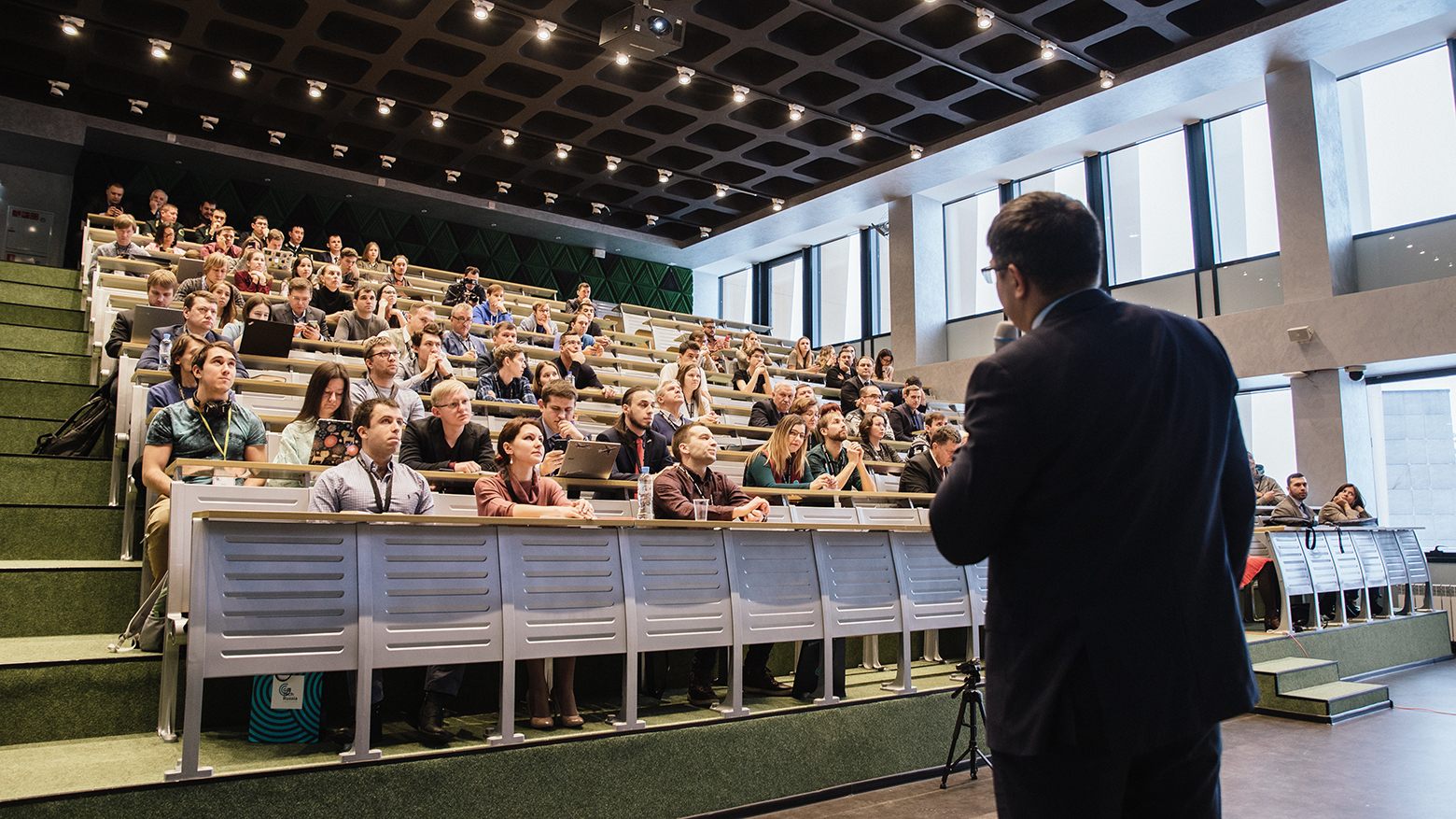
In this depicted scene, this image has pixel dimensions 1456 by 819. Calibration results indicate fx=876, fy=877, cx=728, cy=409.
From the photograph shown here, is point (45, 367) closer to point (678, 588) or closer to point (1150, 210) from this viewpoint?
point (678, 588)

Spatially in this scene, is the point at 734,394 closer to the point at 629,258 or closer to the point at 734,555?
the point at 734,555

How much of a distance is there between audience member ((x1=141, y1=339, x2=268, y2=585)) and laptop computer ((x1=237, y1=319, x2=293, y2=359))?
1082 millimetres

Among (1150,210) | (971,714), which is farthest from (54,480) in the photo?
(1150,210)

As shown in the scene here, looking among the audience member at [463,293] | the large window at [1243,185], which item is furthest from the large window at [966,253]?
the audience member at [463,293]

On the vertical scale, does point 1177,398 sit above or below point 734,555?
above

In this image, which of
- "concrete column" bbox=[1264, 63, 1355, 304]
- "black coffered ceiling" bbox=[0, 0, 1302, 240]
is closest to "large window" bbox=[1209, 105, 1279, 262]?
"concrete column" bbox=[1264, 63, 1355, 304]

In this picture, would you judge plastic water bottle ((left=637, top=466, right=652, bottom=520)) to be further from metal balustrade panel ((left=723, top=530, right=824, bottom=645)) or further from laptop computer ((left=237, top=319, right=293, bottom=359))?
laptop computer ((left=237, top=319, right=293, bottom=359))

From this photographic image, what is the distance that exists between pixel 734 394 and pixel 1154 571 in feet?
20.0

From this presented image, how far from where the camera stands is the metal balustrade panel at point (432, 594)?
7.86 ft

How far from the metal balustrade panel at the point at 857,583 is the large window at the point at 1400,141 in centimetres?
720

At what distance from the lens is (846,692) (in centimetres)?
341

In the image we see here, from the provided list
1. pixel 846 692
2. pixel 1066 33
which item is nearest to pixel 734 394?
pixel 846 692

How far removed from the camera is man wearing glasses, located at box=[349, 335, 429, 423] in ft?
14.1

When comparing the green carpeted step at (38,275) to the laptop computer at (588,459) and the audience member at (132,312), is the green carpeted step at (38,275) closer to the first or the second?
the audience member at (132,312)
